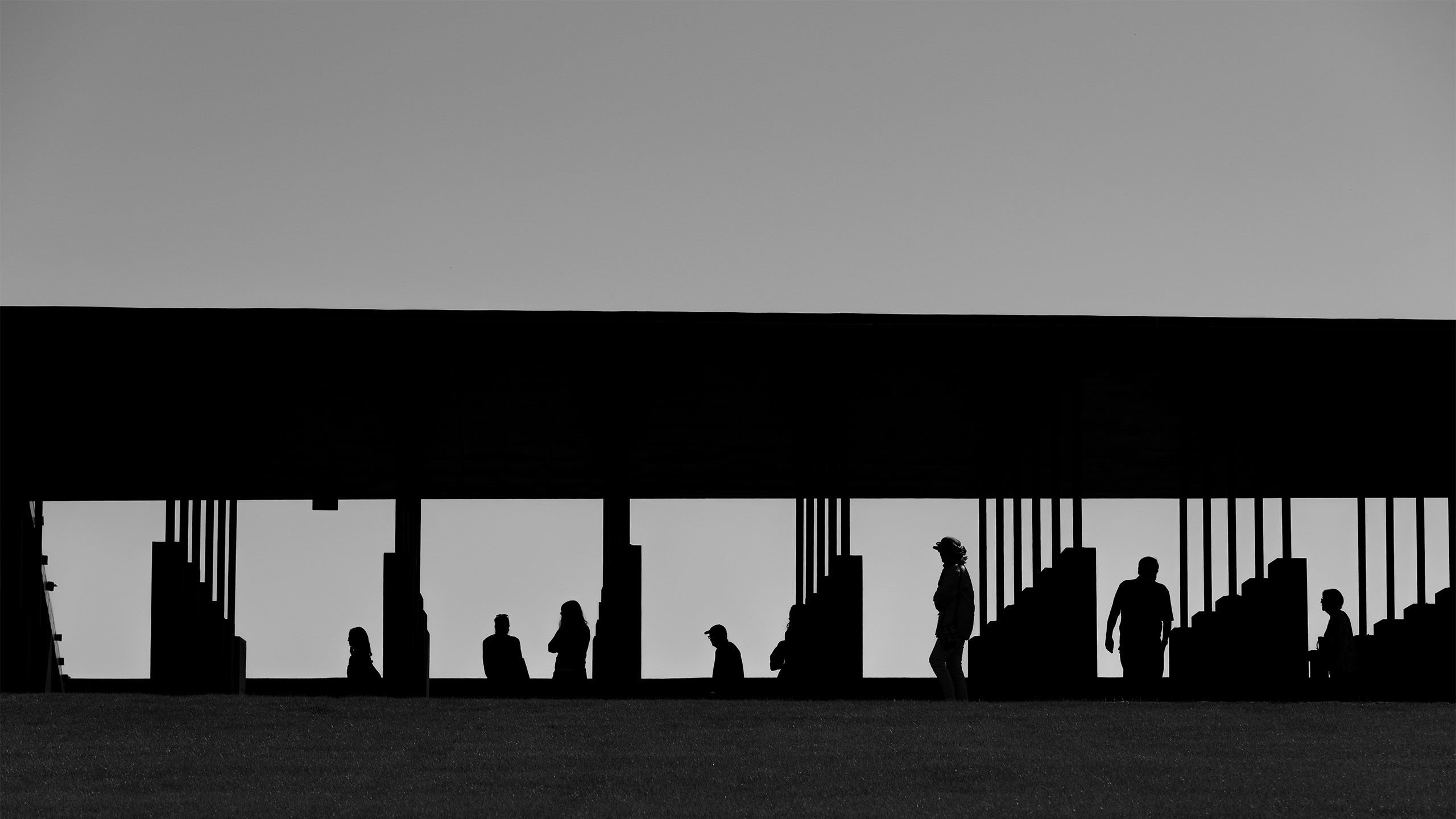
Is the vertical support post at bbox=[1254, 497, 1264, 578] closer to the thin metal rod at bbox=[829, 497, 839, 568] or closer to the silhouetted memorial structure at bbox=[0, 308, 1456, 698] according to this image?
the silhouetted memorial structure at bbox=[0, 308, 1456, 698]

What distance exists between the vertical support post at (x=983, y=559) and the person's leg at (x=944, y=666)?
4.47 m

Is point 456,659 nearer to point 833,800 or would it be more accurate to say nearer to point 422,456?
point 422,456

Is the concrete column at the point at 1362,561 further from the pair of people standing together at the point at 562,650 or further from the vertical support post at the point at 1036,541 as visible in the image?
the pair of people standing together at the point at 562,650

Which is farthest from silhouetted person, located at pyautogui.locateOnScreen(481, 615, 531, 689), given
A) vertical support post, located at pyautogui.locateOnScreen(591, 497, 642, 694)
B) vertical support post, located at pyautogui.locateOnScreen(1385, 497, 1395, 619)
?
vertical support post, located at pyautogui.locateOnScreen(1385, 497, 1395, 619)

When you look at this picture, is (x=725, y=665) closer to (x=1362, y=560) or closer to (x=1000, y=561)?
(x=1000, y=561)

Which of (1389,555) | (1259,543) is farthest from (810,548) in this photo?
(1389,555)

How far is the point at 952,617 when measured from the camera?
16.3m

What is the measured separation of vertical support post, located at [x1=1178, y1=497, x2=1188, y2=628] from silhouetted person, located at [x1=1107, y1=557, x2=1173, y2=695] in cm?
281

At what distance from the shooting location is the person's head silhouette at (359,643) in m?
19.6

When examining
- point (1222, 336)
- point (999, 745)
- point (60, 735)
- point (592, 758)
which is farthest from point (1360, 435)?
point (60, 735)

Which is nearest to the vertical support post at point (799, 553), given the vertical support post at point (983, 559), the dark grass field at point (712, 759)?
the vertical support post at point (983, 559)

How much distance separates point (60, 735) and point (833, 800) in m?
4.85

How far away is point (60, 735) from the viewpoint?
12.2m

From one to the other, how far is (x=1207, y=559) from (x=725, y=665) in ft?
22.4
